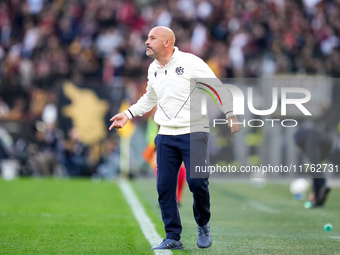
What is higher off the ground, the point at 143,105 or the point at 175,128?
the point at 143,105

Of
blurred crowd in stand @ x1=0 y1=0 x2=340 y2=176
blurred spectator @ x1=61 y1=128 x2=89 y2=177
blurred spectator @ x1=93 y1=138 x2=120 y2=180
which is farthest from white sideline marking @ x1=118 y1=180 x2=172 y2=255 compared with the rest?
blurred crowd in stand @ x1=0 y1=0 x2=340 y2=176

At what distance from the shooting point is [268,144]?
1975cm

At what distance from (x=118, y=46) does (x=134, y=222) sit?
13.8 metres

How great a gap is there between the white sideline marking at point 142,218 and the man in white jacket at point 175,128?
52 cm

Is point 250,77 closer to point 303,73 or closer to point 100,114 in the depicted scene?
point 303,73

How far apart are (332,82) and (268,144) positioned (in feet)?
7.88

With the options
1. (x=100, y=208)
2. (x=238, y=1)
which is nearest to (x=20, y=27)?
(x=238, y=1)

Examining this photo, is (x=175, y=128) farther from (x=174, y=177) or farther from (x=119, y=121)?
(x=119, y=121)

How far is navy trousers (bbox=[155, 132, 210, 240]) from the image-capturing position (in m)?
7.03

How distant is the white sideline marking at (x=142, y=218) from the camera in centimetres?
778

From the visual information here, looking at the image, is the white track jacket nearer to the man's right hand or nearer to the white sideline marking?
the man's right hand

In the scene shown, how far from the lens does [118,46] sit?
23.1 m

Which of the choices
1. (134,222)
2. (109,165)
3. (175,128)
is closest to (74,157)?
(109,165)

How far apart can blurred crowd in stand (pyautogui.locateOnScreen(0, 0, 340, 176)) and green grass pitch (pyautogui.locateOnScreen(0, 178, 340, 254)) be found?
435 cm
